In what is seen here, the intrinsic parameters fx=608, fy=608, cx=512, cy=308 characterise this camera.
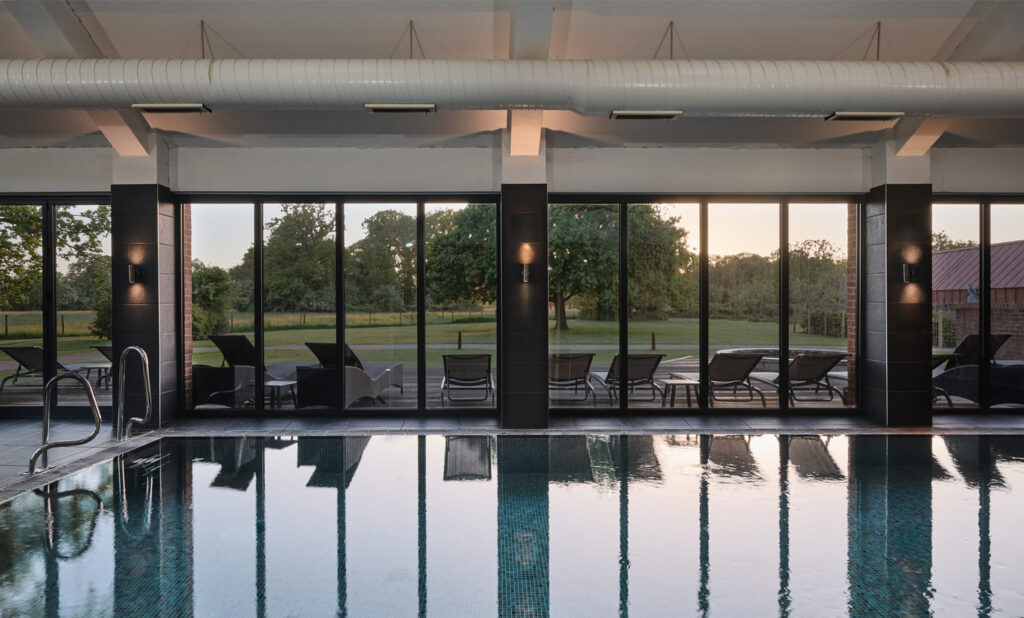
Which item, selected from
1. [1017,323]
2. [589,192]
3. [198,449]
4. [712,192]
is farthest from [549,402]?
[1017,323]

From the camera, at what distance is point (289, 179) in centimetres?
739

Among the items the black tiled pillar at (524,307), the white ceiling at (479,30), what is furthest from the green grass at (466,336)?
the white ceiling at (479,30)

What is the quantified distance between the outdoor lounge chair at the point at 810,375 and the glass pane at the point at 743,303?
0.64 feet

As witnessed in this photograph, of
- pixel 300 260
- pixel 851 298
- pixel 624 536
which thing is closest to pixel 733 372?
pixel 851 298

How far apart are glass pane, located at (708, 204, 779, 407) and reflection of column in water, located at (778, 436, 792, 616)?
1523mm

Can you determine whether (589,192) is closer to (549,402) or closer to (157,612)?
(549,402)

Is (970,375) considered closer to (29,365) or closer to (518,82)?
(518,82)

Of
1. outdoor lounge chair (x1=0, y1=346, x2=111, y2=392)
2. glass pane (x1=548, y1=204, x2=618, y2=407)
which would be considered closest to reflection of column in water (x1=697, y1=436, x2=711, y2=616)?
glass pane (x1=548, y1=204, x2=618, y2=407)

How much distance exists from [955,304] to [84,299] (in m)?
11.0

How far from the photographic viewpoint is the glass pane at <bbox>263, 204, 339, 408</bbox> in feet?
24.8

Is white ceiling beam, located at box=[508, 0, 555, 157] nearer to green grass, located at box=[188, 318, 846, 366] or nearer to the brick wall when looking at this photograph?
green grass, located at box=[188, 318, 846, 366]

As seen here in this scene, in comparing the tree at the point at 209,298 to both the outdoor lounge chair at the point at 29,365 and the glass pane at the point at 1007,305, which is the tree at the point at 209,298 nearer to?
the outdoor lounge chair at the point at 29,365

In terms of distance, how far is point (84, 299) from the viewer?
7.68 metres

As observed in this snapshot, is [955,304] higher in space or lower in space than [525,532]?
higher
